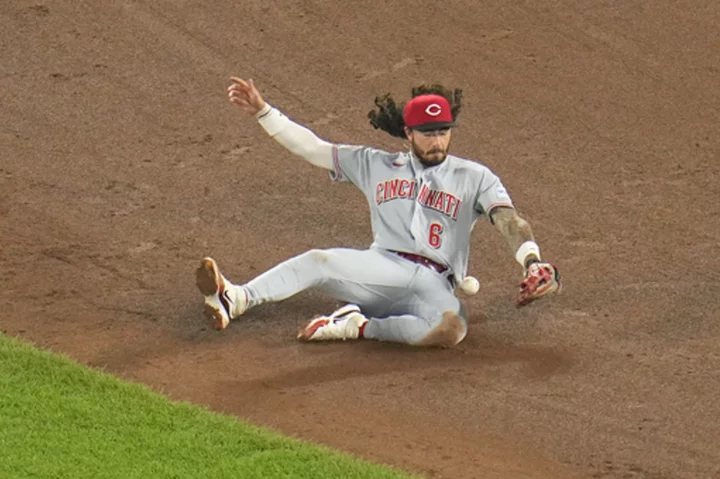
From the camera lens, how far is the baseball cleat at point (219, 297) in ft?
29.6

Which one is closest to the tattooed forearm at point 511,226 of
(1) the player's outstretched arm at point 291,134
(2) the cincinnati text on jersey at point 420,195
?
(2) the cincinnati text on jersey at point 420,195

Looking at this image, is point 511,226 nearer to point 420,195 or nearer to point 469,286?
point 469,286

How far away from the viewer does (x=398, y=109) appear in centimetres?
974

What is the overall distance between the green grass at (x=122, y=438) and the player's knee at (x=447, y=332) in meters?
1.28

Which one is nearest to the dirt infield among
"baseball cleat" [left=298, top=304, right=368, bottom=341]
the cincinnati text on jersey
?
"baseball cleat" [left=298, top=304, right=368, bottom=341]

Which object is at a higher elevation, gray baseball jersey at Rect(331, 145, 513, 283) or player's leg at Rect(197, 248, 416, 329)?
gray baseball jersey at Rect(331, 145, 513, 283)

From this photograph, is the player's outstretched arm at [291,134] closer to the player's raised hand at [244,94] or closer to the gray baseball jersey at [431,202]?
the player's raised hand at [244,94]

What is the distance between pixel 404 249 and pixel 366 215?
1570mm

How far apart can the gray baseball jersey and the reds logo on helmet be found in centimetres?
34

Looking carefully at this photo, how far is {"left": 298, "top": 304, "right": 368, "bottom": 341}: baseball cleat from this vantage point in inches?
363

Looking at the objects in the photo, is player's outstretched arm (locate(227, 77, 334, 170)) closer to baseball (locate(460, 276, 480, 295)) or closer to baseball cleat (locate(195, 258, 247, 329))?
baseball cleat (locate(195, 258, 247, 329))

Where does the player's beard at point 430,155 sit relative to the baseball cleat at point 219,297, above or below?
above

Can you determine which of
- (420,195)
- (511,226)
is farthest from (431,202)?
(511,226)

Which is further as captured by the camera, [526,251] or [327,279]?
[327,279]
